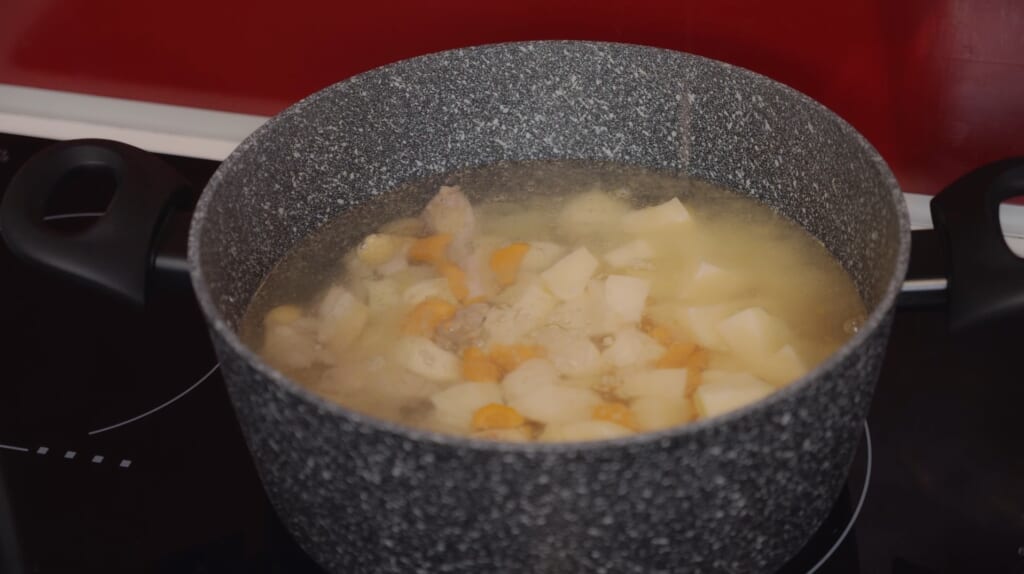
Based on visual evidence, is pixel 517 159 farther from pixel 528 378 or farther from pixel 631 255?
pixel 528 378

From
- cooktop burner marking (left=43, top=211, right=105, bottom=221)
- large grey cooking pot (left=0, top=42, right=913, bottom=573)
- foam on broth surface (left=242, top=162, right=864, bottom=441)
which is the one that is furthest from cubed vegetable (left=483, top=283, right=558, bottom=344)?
cooktop burner marking (left=43, top=211, right=105, bottom=221)

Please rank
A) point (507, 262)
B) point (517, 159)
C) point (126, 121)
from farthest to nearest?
point (126, 121) < point (517, 159) < point (507, 262)

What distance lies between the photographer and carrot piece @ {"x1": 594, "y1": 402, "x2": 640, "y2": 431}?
0.88 meters

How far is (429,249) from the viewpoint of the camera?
1096 mm

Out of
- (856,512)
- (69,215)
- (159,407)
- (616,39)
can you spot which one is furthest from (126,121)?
(856,512)

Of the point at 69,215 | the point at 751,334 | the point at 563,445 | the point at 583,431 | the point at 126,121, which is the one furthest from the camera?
the point at 126,121

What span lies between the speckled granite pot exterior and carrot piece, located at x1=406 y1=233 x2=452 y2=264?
0.10m

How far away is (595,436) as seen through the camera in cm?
85

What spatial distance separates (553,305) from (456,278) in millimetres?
100

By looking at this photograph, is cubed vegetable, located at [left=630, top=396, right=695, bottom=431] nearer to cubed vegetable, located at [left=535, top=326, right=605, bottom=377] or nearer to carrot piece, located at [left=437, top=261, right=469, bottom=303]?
cubed vegetable, located at [left=535, top=326, right=605, bottom=377]

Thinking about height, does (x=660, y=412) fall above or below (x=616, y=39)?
below

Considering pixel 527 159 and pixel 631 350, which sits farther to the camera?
pixel 527 159

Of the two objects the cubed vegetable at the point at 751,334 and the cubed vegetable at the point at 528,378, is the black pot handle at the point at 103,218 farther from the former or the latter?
the cubed vegetable at the point at 751,334

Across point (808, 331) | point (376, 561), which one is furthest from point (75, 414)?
point (808, 331)
